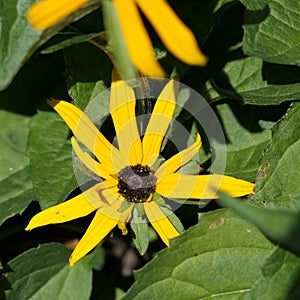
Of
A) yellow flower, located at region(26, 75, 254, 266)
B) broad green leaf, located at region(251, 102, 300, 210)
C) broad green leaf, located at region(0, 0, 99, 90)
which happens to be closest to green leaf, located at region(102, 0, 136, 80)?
broad green leaf, located at region(0, 0, 99, 90)

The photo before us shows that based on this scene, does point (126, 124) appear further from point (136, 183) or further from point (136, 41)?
point (136, 41)

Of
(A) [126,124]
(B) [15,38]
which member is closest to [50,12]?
(B) [15,38]

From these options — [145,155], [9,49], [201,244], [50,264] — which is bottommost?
[50,264]

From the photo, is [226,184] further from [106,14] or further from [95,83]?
[106,14]

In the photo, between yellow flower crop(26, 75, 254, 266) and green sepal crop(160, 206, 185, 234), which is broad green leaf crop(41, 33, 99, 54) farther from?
green sepal crop(160, 206, 185, 234)

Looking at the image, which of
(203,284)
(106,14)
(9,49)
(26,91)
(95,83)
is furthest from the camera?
(26,91)

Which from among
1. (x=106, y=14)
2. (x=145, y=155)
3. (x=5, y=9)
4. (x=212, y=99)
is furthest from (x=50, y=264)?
(x=106, y=14)

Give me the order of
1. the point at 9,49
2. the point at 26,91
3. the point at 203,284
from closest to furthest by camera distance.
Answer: the point at 9,49, the point at 203,284, the point at 26,91
